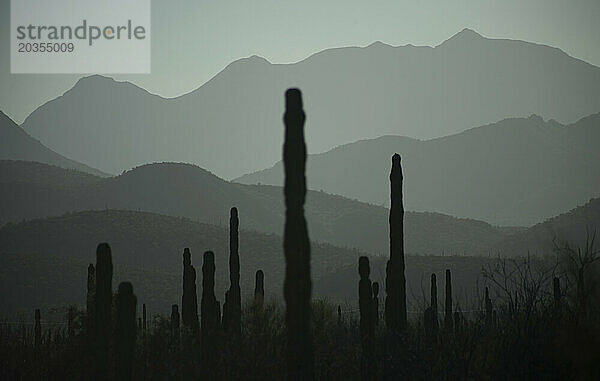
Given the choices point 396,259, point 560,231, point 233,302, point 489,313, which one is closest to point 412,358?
point 396,259

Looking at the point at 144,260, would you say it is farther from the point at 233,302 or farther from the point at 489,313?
the point at 489,313

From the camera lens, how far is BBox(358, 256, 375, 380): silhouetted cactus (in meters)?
12.5

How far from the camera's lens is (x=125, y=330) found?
10125mm

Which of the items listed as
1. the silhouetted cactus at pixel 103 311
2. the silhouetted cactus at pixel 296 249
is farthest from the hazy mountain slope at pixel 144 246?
the silhouetted cactus at pixel 296 249

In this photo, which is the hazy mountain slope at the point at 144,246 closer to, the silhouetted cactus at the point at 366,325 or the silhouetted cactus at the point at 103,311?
the silhouetted cactus at the point at 366,325

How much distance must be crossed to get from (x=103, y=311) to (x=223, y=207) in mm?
95249

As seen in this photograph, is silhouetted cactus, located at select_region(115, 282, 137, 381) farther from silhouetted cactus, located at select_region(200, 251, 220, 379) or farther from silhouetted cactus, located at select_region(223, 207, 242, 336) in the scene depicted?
silhouetted cactus, located at select_region(223, 207, 242, 336)

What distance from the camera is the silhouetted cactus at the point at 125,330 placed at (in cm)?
1009

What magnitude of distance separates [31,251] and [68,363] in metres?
65.8

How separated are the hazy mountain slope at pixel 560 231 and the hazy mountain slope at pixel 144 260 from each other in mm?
14385

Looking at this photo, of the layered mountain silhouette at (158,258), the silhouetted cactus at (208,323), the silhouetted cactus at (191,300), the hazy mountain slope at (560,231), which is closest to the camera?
the silhouetted cactus at (208,323)

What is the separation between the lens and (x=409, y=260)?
7375 centimetres

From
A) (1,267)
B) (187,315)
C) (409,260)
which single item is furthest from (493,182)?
(187,315)

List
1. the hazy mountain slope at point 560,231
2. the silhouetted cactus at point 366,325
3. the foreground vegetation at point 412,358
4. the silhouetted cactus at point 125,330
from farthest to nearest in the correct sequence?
1. the hazy mountain slope at point 560,231
2. the silhouetted cactus at point 366,325
3. the foreground vegetation at point 412,358
4. the silhouetted cactus at point 125,330
